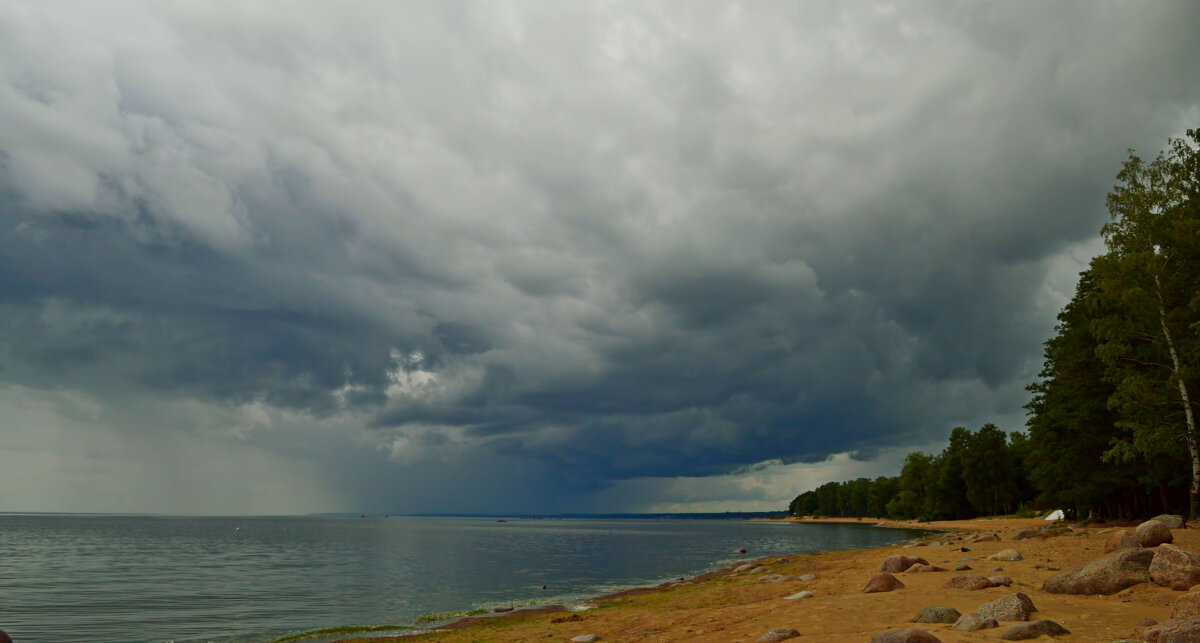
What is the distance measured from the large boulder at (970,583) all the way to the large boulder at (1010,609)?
6789mm

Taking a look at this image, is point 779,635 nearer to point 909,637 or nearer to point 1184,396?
point 909,637

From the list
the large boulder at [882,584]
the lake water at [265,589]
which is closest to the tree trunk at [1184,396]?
the large boulder at [882,584]

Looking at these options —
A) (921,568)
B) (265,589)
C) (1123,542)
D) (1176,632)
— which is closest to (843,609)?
(1176,632)

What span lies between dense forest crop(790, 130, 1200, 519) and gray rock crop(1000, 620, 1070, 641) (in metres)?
29.2

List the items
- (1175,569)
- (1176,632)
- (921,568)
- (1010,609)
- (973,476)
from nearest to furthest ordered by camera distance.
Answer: (1176,632)
(1010,609)
(1175,569)
(921,568)
(973,476)

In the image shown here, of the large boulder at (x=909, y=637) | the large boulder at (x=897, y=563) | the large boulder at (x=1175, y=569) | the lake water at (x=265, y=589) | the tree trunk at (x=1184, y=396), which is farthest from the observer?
the tree trunk at (x=1184, y=396)

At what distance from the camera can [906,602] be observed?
2092cm

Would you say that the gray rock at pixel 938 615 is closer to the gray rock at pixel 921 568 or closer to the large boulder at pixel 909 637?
the large boulder at pixel 909 637

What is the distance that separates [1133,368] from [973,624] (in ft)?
125

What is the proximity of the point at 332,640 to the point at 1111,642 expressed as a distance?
30584 millimetres

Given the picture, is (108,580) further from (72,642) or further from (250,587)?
(72,642)

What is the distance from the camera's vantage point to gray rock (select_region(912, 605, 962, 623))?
55.3ft

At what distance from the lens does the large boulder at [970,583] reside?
22661 millimetres

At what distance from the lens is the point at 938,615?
1697cm
